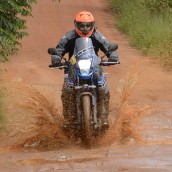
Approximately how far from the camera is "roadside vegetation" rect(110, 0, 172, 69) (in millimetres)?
16367

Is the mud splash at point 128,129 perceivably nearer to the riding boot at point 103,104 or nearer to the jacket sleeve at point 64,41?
the riding boot at point 103,104

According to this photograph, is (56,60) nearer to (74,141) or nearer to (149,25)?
(74,141)

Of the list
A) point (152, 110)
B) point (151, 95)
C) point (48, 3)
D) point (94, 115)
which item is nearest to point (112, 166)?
point (94, 115)

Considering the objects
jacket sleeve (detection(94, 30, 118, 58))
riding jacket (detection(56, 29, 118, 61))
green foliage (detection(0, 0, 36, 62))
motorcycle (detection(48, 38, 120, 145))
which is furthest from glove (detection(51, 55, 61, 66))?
green foliage (detection(0, 0, 36, 62))

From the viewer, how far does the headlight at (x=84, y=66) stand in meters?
8.33

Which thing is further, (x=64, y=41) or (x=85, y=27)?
(x=64, y=41)

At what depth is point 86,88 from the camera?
8.32 meters

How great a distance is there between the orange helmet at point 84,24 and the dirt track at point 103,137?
1.20 m

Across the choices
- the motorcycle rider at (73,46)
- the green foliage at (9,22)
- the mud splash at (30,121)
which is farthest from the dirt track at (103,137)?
the green foliage at (9,22)

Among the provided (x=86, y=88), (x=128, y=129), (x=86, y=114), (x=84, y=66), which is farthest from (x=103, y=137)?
(x=84, y=66)

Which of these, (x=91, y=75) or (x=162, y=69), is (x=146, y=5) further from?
(x=91, y=75)

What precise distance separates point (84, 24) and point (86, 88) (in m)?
0.99

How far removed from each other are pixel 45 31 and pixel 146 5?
323cm

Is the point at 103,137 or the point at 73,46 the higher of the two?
the point at 73,46
